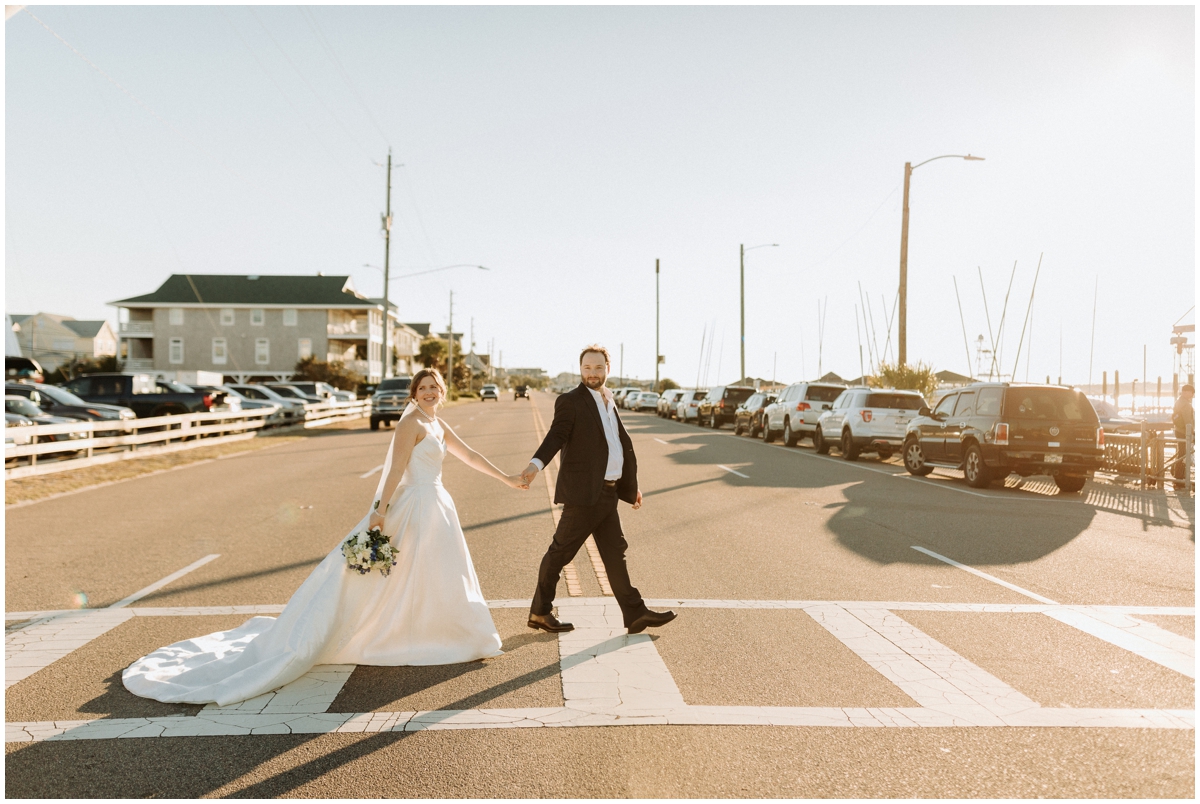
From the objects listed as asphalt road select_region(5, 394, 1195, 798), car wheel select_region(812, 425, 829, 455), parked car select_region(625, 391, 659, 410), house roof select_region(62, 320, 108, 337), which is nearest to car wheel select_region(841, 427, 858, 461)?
car wheel select_region(812, 425, 829, 455)

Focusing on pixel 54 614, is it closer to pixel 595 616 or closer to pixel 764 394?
pixel 595 616

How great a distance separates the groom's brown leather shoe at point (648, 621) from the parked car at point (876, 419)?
15.5 metres

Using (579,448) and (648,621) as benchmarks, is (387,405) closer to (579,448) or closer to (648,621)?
(579,448)

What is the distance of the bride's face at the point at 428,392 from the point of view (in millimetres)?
6086

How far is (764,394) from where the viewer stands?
1272 inches

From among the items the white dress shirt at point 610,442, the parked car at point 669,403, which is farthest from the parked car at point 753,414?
the white dress shirt at point 610,442

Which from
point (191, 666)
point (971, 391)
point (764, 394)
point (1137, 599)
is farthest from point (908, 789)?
point (764, 394)

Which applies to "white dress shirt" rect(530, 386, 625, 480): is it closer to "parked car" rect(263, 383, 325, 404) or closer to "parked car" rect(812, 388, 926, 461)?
"parked car" rect(812, 388, 926, 461)

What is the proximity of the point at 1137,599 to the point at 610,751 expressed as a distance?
5460 millimetres

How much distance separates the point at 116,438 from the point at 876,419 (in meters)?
17.0

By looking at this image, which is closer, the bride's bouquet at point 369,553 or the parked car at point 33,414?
the bride's bouquet at point 369,553

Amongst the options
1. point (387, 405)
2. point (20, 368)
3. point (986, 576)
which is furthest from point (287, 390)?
point (986, 576)

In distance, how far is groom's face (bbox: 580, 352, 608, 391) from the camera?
246 inches

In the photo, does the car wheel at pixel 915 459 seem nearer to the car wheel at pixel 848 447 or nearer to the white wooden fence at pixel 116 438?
the car wheel at pixel 848 447
